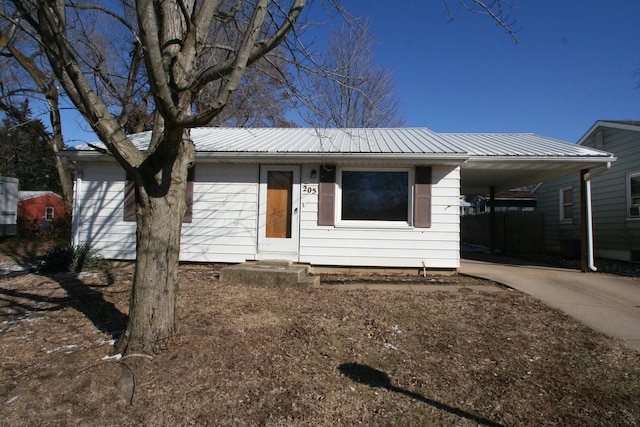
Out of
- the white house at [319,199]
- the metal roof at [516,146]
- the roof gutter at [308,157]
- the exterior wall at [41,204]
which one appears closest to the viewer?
the roof gutter at [308,157]

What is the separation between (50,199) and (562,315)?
4173 cm

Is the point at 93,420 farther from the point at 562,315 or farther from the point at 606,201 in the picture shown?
the point at 606,201

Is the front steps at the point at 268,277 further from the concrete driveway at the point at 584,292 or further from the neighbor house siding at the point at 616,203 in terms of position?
the neighbor house siding at the point at 616,203

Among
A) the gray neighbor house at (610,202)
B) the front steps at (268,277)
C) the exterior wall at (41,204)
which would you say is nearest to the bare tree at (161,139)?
the front steps at (268,277)

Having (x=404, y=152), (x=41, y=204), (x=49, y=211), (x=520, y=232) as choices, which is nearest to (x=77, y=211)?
(x=404, y=152)

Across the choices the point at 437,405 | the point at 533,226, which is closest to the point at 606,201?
the point at 533,226

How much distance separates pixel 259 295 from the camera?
579cm

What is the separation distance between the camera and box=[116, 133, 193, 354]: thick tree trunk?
3.48m

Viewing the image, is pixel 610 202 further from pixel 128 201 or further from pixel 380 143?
pixel 128 201

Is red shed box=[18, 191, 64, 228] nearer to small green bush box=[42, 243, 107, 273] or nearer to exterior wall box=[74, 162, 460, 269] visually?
exterior wall box=[74, 162, 460, 269]

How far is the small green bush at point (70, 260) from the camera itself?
25.5 feet

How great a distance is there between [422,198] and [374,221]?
1115 mm

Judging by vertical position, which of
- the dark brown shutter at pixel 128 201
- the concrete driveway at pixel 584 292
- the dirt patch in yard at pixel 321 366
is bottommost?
the dirt patch in yard at pixel 321 366

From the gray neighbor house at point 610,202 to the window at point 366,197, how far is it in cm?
612
